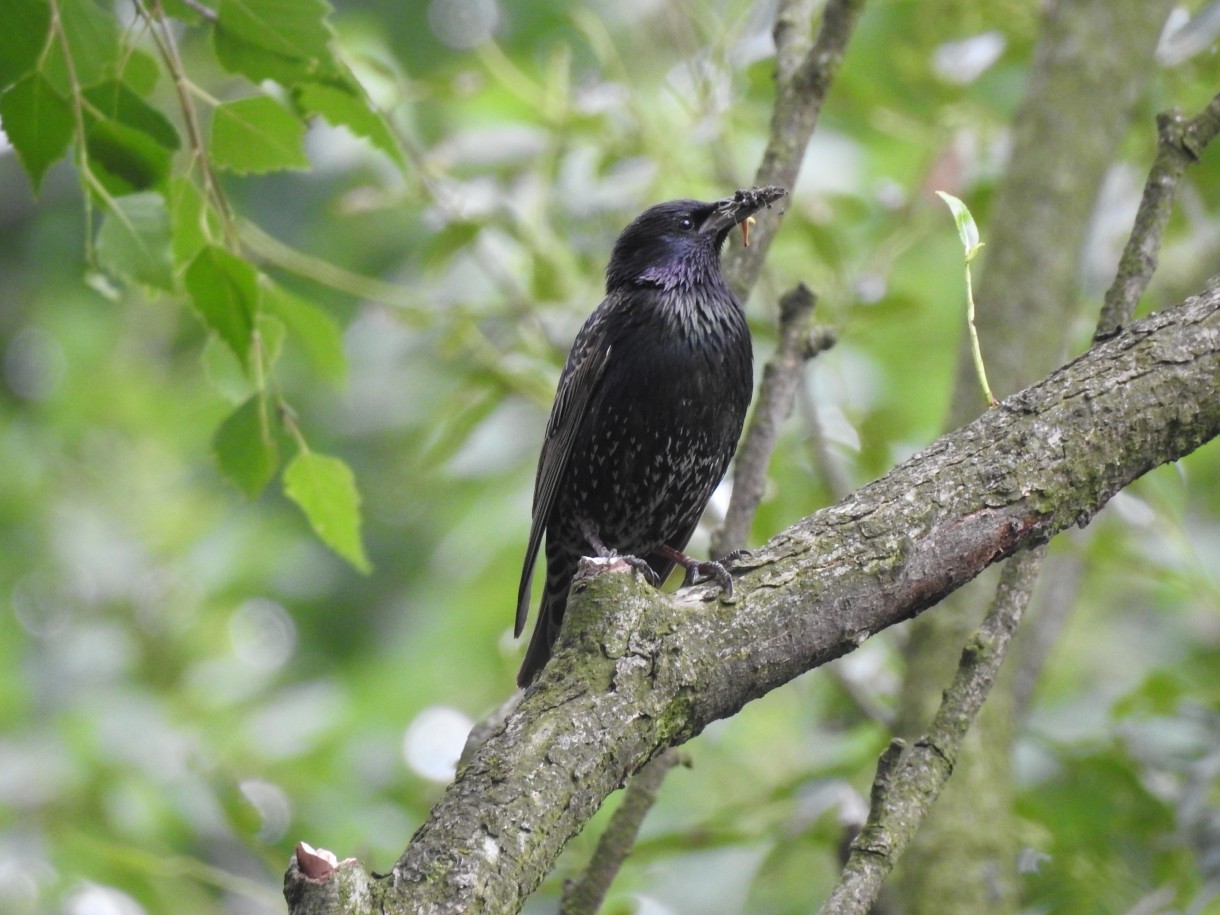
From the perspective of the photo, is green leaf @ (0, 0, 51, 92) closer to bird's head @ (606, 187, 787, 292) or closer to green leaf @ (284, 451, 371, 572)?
green leaf @ (284, 451, 371, 572)

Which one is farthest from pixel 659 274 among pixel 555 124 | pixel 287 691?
pixel 287 691

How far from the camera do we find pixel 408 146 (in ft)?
13.8

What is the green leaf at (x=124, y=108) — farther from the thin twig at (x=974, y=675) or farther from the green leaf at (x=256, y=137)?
the thin twig at (x=974, y=675)

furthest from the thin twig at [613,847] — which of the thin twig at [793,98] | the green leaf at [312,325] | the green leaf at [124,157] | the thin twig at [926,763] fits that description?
the green leaf at [124,157]

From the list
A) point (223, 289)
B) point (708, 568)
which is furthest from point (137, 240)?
point (708, 568)

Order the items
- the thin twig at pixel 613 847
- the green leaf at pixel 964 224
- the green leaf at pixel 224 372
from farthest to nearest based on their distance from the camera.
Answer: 1. the thin twig at pixel 613 847
2. the green leaf at pixel 224 372
3. the green leaf at pixel 964 224

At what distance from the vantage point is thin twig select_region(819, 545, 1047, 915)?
7.31 ft

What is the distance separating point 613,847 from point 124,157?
5.88 feet

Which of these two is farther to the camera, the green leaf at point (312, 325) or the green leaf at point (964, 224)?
the green leaf at point (312, 325)

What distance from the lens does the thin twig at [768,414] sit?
351 centimetres

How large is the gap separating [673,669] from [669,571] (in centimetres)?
244

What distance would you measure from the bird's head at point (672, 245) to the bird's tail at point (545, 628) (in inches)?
39.6

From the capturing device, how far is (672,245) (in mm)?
4469

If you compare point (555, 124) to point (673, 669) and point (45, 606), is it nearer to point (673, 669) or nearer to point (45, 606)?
point (673, 669)
